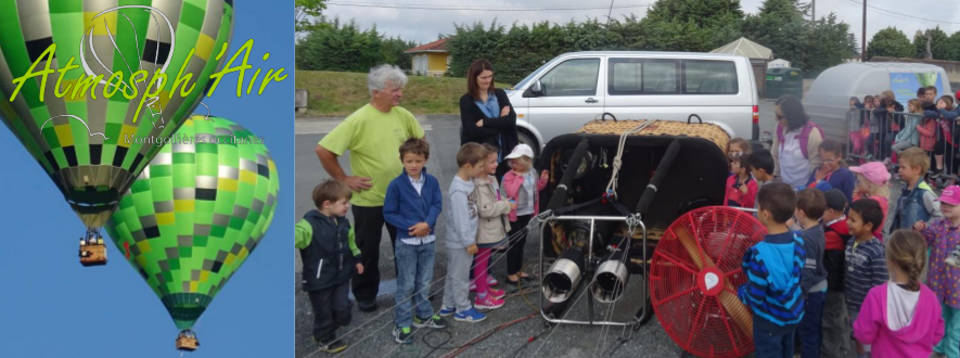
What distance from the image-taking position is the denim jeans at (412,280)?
4.55 metres

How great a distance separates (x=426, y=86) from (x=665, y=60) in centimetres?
1643

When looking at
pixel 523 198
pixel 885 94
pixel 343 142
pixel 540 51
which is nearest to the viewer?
pixel 343 142

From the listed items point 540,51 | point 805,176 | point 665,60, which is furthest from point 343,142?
point 540,51

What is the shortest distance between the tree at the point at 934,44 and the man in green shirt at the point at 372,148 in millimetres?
55193

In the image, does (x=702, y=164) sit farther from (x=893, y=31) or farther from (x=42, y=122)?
(x=893, y=31)

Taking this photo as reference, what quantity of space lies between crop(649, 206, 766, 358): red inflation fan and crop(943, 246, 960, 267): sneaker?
3.15 feet

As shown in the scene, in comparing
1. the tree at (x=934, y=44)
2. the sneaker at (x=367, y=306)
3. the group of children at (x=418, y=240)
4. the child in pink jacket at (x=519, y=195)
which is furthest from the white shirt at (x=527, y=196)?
the tree at (x=934, y=44)

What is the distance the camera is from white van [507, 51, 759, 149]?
9820 millimetres

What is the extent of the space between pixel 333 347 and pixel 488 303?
112 centimetres

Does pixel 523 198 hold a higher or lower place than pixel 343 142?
lower

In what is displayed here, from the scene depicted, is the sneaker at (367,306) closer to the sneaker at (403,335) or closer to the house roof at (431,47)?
the sneaker at (403,335)

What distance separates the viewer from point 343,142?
4.75 metres

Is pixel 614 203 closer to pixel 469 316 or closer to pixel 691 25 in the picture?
pixel 469 316

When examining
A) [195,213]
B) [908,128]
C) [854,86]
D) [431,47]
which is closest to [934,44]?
[431,47]
